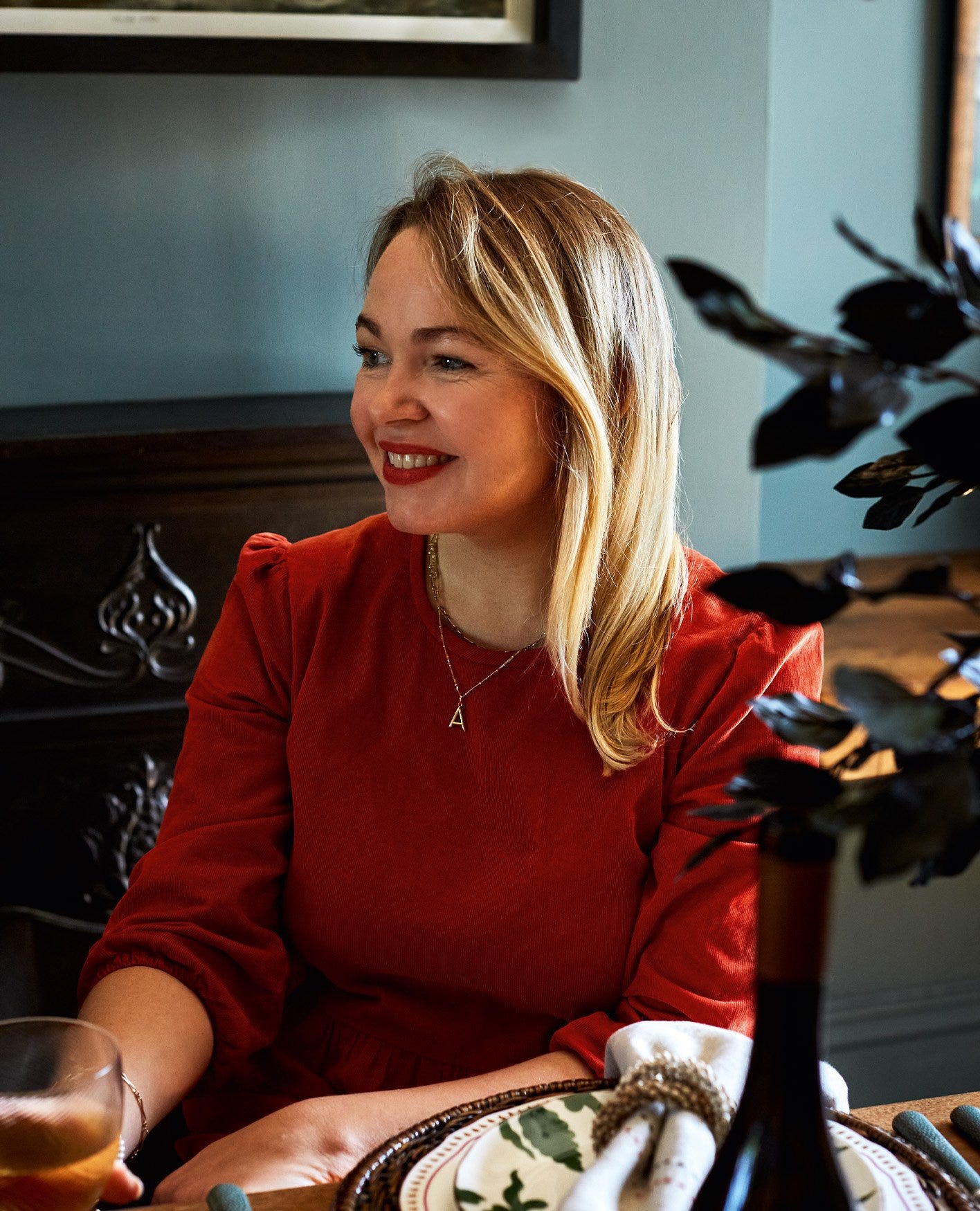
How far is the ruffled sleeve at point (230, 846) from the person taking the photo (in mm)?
1329

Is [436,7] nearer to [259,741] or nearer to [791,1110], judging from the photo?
[259,741]

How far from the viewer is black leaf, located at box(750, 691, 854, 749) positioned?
0.62 meters

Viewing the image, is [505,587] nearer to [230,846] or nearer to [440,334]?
[440,334]

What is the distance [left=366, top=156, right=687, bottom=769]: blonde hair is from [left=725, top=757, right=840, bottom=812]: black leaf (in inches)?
29.2

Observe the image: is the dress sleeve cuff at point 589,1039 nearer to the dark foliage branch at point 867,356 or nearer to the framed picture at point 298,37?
the dark foliage branch at point 867,356

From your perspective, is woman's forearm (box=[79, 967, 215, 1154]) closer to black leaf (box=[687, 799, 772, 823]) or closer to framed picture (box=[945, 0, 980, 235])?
black leaf (box=[687, 799, 772, 823])

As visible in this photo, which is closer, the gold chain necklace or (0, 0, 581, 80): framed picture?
the gold chain necklace

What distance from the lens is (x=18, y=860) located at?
1.90 meters

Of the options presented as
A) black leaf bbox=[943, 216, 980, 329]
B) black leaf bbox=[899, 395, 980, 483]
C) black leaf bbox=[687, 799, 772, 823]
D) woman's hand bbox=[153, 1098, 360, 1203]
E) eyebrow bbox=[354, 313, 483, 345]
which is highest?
black leaf bbox=[943, 216, 980, 329]

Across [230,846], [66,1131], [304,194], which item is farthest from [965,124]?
[66,1131]

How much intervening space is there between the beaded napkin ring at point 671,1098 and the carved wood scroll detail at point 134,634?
126cm

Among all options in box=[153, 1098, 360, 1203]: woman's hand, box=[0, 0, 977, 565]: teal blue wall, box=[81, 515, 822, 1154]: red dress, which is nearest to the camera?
box=[153, 1098, 360, 1203]: woman's hand

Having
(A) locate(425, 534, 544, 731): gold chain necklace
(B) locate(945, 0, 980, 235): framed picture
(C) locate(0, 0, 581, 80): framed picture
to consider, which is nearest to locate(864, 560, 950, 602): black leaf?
(A) locate(425, 534, 544, 731): gold chain necklace

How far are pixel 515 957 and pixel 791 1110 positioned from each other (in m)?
0.72
